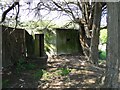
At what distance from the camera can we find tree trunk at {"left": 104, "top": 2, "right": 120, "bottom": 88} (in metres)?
5.42

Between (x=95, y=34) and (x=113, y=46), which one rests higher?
(x=95, y=34)

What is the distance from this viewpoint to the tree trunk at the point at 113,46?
5418 millimetres

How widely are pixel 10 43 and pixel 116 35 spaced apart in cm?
744

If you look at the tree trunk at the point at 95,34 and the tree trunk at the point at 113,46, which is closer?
the tree trunk at the point at 113,46

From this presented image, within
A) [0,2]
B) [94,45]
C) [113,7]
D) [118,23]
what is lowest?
[94,45]

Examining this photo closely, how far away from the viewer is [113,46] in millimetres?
5500

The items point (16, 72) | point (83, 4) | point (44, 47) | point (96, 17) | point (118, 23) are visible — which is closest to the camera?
point (118, 23)

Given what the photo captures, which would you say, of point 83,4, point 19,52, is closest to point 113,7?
point 83,4

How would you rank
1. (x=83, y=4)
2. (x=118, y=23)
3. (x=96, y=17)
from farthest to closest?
(x=83, y=4) → (x=96, y=17) → (x=118, y=23)

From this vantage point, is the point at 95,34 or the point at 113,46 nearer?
the point at 113,46

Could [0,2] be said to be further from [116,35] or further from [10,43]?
[116,35]

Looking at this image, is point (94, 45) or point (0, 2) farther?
point (94, 45)

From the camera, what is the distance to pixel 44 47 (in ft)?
60.1

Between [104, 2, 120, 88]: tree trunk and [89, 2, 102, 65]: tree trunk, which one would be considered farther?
[89, 2, 102, 65]: tree trunk
